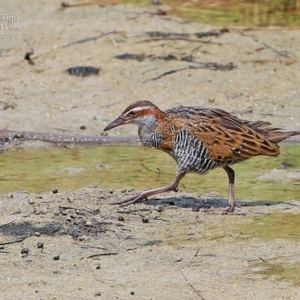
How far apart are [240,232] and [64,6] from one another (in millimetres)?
8220

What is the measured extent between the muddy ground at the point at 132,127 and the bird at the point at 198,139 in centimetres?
30

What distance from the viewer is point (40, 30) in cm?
1478

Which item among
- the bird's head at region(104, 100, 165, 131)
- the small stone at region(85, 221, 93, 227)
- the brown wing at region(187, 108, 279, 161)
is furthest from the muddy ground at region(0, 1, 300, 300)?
the bird's head at region(104, 100, 165, 131)

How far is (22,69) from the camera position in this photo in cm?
1348

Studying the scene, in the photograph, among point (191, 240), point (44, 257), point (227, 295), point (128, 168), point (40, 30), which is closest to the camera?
point (227, 295)

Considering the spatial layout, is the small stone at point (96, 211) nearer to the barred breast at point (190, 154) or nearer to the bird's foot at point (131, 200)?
the bird's foot at point (131, 200)

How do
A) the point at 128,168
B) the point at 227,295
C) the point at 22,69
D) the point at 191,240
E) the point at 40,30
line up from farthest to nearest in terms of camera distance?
the point at 40,30 → the point at 22,69 → the point at 128,168 → the point at 191,240 → the point at 227,295

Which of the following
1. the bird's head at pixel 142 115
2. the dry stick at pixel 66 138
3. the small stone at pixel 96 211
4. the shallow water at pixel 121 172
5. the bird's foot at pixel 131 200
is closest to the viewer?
the small stone at pixel 96 211

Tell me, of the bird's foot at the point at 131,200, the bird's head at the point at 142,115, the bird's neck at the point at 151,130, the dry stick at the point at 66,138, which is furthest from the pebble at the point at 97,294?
the dry stick at the point at 66,138

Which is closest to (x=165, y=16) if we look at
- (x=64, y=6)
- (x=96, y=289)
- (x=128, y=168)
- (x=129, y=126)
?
(x=64, y=6)

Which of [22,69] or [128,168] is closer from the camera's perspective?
[128,168]

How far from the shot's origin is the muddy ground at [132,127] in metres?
7.12

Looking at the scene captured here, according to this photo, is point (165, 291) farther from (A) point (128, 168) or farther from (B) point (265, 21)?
(B) point (265, 21)

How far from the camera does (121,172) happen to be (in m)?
10.2
